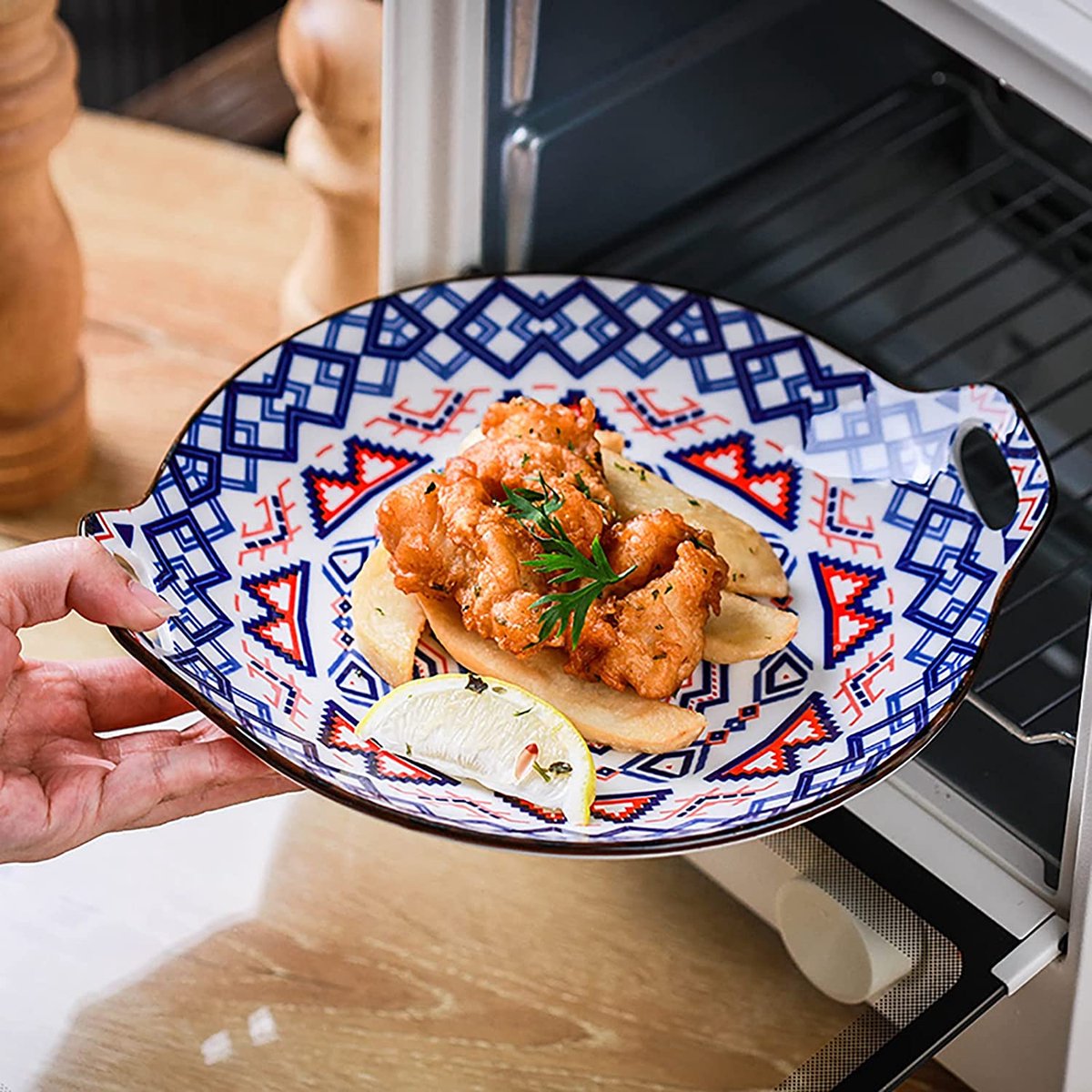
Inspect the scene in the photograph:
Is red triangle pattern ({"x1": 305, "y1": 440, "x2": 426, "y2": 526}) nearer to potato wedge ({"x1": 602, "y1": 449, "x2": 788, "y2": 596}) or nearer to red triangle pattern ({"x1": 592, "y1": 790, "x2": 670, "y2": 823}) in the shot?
potato wedge ({"x1": 602, "y1": 449, "x2": 788, "y2": 596})

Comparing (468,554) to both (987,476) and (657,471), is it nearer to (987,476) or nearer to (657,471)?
(657,471)

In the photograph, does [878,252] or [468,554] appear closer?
[468,554]

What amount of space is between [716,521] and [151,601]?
35 cm

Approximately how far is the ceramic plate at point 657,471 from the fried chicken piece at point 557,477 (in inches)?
4.3

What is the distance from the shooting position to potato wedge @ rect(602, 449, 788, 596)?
1.07m

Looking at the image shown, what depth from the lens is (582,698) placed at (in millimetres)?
984

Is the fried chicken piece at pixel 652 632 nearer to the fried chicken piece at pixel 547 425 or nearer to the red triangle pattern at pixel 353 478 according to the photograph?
the fried chicken piece at pixel 547 425

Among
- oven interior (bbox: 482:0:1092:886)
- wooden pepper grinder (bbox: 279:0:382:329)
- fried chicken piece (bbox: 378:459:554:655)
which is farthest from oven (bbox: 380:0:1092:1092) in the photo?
wooden pepper grinder (bbox: 279:0:382:329)

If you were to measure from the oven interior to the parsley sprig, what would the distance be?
0.30 metres

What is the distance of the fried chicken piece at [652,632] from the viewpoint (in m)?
0.96

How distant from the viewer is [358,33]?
1.47 m

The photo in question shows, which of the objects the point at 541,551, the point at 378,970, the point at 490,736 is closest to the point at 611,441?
the point at 541,551

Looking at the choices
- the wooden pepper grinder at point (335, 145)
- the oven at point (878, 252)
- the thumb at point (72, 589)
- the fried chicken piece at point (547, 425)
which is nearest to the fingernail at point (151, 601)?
the thumb at point (72, 589)

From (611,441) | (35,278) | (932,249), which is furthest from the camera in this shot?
(35,278)
